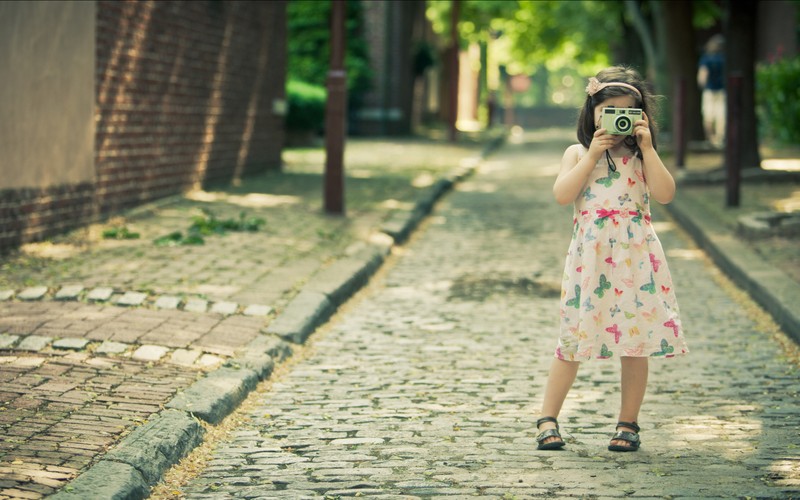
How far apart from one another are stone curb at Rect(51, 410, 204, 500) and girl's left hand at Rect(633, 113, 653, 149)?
2.12 m

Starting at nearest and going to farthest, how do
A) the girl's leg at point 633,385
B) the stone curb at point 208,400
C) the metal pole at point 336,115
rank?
the stone curb at point 208,400 → the girl's leg at point 633,385 → the metal pole at point 336,115

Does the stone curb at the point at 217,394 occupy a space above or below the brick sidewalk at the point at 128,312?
below

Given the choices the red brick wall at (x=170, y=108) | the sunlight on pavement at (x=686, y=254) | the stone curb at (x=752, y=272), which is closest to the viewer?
the stone curb at (x=752, y=272)

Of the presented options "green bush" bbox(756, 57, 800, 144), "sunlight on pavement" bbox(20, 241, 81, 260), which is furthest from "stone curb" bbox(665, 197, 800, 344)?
"green bush" bbox(756, 57, 800, 144)

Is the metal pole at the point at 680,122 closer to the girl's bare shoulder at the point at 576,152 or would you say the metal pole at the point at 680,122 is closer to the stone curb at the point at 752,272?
the stone curb at the point at 752,272

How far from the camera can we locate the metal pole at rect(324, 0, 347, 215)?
1168 centimetres

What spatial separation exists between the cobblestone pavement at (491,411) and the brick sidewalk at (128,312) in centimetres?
45

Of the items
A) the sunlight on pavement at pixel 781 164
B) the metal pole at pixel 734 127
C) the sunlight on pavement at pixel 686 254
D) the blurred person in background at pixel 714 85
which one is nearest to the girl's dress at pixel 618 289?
the sunlight on pavement at pixel 686 254

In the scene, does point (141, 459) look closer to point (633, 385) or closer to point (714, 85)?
point (633, 385)

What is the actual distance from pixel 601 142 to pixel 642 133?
17 centimetres

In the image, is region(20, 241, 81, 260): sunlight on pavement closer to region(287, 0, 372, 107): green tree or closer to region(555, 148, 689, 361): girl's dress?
region(555, 148, 689, 361): girl's dress

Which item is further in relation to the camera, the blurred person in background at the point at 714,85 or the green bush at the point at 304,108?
the blurred person in background at the point at 714,85

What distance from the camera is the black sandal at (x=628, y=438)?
4.71m

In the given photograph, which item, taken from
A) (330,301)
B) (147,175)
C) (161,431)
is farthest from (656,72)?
(161,431)
